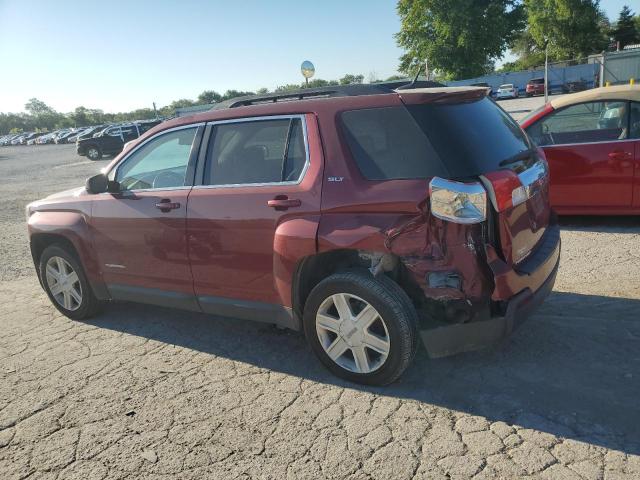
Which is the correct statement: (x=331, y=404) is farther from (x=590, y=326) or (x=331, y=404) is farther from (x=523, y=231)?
(x=590, y=326)

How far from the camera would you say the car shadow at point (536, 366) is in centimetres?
285

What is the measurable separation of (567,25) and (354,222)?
62323 millimetres

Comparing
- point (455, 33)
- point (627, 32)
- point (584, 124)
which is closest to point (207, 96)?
point (455, 33)

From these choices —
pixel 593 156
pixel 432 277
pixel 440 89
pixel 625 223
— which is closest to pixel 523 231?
pixel 432 277

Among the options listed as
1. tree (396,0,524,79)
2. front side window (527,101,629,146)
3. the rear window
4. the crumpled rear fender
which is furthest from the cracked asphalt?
tree (396,0,524,79)

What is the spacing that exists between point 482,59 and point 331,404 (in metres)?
57.1

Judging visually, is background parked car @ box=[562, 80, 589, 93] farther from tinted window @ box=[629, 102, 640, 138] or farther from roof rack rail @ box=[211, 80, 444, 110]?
roof rack rail @ box=[211, 80, 444, 110]

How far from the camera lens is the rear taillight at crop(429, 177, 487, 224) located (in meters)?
2.80

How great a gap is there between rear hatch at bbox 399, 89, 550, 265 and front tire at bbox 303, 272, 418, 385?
68 cm

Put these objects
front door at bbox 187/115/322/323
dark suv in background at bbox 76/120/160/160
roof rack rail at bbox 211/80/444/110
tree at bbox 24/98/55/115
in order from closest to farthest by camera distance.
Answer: front door at bbox 187/115/322/323
roof rack rail at bbox 211/80/444/110
dark suv in background at bbox 76/120/160/160
tree at bbox 24/98/55/115

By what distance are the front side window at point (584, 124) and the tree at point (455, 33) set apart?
1878 inches

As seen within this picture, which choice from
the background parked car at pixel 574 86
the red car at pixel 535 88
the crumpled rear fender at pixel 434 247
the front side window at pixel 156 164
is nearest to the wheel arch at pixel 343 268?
the crumpled rear fender at pixel 434 247

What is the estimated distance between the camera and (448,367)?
349 cm

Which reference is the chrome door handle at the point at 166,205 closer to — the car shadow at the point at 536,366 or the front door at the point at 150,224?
the front door at the point at 150,224
